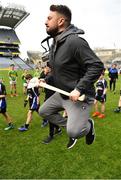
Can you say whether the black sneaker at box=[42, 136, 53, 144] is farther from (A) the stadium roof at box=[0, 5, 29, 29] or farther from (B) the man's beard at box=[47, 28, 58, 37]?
(A) the stadium roof at box=[0, 5, 29, 29]

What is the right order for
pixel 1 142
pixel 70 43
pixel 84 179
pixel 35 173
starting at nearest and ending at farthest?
pixel 70 43
pixel 84 179
pixel 35 173
pixel 1 142

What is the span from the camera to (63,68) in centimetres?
488

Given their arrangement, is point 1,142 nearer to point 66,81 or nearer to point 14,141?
point 14,141

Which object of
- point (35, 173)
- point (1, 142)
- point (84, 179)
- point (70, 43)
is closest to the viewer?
point (70, 43)

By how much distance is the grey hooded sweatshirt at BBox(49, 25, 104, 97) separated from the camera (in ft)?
15.2

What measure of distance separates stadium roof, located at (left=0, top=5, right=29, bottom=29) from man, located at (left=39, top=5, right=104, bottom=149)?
279 ft

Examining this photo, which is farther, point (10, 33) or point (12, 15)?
point (10, 33)

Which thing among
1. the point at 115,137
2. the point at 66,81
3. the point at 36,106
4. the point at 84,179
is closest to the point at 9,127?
the point at 36,106

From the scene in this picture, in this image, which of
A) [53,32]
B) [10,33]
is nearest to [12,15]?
[10,33]

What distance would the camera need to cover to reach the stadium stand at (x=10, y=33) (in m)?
86.1

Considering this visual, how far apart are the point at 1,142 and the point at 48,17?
15.3ft

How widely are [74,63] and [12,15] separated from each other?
87.9m

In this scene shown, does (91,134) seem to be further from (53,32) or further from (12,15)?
(12,15)

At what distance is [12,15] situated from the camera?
8875 cm
